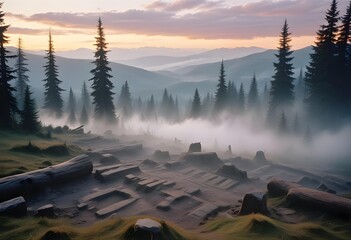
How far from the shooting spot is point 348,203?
36.5 feet

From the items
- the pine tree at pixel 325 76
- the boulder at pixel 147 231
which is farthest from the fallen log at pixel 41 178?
the pine tree at pixel 325 76

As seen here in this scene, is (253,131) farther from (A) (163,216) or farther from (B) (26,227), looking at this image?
(B) (26,227)

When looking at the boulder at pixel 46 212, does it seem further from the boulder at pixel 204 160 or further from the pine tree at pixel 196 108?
the pine tree at pixel 196 108

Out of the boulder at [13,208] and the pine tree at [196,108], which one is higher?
the pine tree at [196,108]

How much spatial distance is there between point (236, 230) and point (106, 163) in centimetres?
1351

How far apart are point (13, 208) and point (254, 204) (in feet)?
Answer: 31.2

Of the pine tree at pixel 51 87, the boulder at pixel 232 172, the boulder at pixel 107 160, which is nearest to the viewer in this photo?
the boulder at pixel 232 172

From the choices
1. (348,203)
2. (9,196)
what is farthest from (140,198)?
(348,203)

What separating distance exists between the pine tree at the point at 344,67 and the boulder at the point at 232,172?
2923 centimetres

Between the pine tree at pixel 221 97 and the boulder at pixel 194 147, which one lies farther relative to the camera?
the pine tree at pixel 221 97

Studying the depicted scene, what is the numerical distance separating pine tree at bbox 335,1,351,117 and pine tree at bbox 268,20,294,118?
283 inches

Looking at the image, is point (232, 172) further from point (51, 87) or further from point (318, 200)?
point (51, 87)

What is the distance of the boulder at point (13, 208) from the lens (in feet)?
35.4

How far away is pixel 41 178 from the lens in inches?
569
